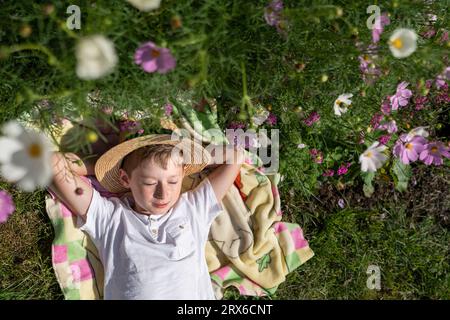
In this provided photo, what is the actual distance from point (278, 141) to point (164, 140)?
46cm

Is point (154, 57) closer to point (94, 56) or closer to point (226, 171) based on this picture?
point (94, 56)

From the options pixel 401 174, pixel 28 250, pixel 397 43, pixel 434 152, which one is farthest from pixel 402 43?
pixel 28 250

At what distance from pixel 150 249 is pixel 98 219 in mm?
212

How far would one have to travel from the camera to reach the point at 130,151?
1.71m

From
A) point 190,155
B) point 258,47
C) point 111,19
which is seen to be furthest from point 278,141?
point 111,19

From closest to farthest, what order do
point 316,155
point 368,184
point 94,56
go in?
point 94,56 → point 316,155 → point 368,184

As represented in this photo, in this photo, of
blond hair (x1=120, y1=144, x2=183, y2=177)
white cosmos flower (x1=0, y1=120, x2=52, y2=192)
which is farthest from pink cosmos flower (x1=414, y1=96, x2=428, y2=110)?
white cosmos flower (x1=0, y1=120, x2=52, y2=192)

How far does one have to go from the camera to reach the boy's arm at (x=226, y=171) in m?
1.85

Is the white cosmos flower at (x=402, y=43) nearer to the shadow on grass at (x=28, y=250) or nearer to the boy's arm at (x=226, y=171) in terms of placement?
the boy's arm at (x=226, y=171)

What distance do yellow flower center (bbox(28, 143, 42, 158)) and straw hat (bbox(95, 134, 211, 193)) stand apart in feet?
1.14

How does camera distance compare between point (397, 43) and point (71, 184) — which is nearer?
point (397, 43)

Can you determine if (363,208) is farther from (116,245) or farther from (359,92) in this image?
(116,245)

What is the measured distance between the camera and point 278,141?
1.89 m

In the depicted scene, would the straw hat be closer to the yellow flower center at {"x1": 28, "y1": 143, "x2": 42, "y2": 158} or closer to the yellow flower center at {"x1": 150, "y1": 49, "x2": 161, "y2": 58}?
the yellow flower center at {"x1": 28, "y1": 143, "x2": 42, "y2": 158}
